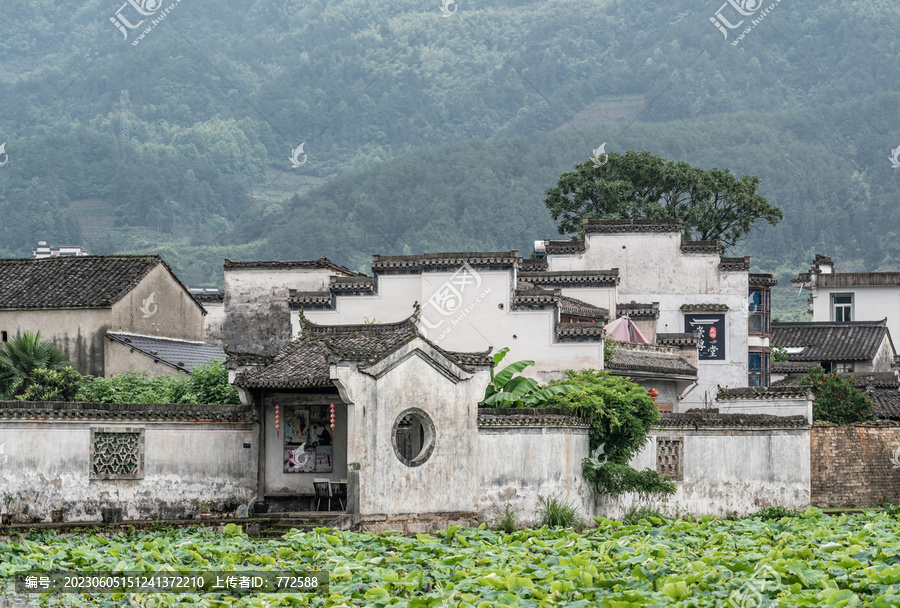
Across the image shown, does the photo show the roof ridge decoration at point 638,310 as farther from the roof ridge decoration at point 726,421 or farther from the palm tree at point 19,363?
the palm tree at point 19,363

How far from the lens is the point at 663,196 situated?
56.3 m

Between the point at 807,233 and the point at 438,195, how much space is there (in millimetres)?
40566

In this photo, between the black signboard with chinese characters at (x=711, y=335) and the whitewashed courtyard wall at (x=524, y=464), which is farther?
the black signboard with chinese characters at (x=711, y=335)

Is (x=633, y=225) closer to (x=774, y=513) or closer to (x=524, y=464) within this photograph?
(x=774, y=513)

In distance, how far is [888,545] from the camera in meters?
18.4

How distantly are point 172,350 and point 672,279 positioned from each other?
60.7 feet

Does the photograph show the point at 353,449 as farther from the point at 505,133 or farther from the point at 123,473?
the point at 505,133

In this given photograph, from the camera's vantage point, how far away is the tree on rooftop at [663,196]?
54500 mm

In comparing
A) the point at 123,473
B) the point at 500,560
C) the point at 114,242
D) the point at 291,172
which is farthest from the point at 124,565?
the point at 291,172

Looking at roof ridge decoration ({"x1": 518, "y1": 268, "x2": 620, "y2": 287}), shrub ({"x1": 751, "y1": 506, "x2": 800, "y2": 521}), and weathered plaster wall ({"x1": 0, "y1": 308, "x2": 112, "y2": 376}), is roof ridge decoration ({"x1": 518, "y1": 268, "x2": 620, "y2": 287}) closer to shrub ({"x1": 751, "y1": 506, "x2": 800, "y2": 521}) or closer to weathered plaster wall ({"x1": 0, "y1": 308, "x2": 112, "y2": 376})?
shrub ({"x1": 751, "y1": 506, "x2": 800, "y2": 521})

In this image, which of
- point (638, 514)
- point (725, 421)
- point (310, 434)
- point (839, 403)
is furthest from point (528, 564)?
point (839, 403)

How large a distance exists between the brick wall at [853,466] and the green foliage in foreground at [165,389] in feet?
47.8

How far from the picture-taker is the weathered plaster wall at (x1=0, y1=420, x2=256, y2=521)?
23.8m

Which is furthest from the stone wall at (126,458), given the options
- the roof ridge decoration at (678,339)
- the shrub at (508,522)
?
the roof ridge decoration at (678,339)
